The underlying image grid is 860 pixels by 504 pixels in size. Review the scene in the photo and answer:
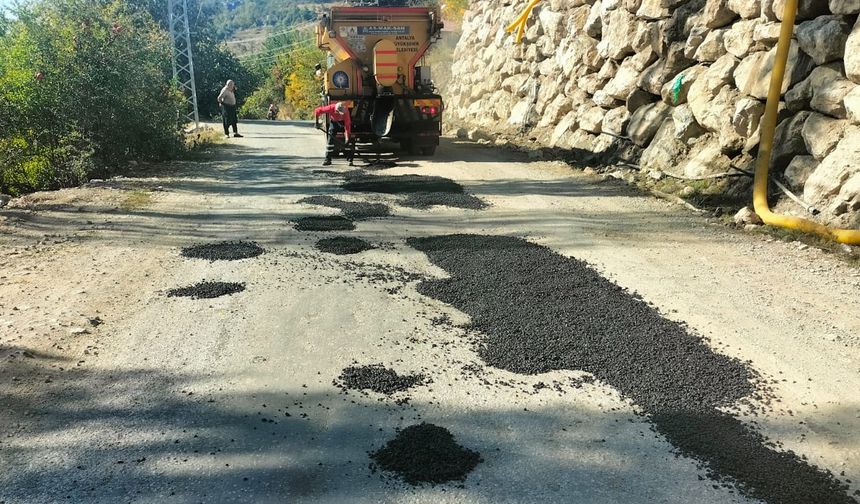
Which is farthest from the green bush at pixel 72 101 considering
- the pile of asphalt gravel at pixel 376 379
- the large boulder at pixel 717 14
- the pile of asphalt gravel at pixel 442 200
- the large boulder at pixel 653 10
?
the large boulder at pixel 717 14

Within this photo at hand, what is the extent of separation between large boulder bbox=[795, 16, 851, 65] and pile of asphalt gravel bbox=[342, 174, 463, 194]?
518cm

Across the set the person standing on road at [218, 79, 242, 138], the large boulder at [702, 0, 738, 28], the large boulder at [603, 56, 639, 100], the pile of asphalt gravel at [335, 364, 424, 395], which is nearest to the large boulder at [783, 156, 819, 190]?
the large boulder at [702, 0, 738, 28]

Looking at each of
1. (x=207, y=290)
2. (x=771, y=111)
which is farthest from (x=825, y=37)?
(x=207, y=290)

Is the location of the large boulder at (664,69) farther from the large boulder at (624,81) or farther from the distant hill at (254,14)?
the distant hill at (254,14)

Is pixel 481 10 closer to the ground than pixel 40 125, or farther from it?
farther from it

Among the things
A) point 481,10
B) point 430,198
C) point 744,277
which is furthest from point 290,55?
point 744,277

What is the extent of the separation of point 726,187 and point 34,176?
11704 millimetres

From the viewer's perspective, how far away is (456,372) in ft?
13.9

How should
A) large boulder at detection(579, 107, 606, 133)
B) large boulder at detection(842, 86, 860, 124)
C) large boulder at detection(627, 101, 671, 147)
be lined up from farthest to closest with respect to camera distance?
large boulder at detection(579, 107, 606, 133), large boulder at detection(627, 101, 671, 147), large boulder at detection(842, 86, 860, 124)

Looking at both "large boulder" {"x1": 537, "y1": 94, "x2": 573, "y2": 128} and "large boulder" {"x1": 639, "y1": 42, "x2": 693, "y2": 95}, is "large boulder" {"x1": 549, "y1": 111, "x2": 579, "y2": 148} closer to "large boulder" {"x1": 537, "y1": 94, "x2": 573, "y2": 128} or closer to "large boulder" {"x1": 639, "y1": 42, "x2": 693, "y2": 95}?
"large boulder" {"x1": 537, "y1": 94, "x2": 573, "y2": 128}

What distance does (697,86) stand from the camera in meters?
10.3

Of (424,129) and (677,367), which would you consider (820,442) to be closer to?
(677,367)

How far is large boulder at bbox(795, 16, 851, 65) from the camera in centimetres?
762

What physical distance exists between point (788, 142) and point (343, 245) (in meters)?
5.94
